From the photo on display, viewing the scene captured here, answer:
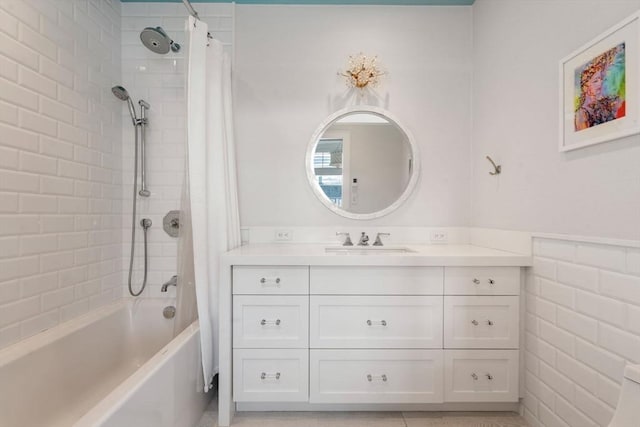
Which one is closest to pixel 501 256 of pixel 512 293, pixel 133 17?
pixel 512 293

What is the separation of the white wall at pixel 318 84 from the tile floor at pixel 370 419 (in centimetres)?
113

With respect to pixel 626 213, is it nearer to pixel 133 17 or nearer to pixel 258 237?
pixel 258 237

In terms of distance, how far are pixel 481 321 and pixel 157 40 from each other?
7.92 feet

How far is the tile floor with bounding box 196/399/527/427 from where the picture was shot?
5.02 feet

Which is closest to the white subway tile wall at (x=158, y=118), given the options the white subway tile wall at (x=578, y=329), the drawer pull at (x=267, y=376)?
the drawer pull at (x=267, y=376)

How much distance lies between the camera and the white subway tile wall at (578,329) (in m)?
1.07

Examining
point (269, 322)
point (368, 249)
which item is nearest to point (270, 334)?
point (269, 322)

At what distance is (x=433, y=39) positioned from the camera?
2.10m

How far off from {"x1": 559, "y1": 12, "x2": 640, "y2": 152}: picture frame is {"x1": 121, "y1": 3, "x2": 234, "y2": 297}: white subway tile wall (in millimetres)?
1994

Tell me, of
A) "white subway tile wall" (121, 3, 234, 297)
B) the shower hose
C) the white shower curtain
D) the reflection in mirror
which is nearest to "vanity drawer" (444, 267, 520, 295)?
the reflection in mirror

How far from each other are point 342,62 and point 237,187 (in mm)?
1148

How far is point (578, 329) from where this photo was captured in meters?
1.25

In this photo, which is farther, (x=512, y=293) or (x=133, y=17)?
(x=133, y=17)

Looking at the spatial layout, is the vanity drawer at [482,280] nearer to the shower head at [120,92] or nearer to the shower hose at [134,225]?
the shower hose at [134,225]
